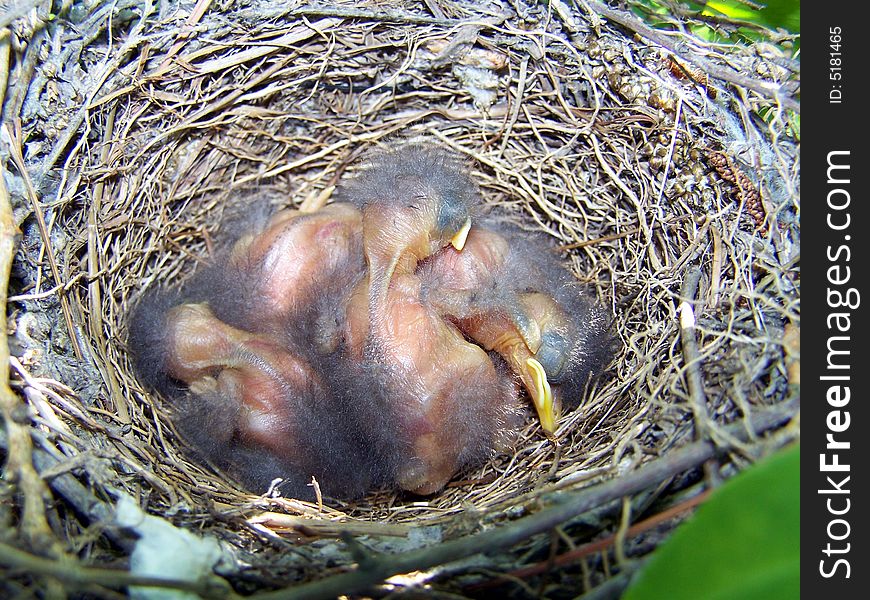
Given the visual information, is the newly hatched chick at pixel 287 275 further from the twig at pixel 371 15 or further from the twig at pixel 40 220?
the twig at pixel 371 15

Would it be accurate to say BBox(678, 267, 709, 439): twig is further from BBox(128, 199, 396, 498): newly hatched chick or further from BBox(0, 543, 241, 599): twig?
BBox(0, 543, 241, 599): twig

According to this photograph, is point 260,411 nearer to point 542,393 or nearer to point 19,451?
point 19,451

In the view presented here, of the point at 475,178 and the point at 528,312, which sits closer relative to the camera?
the point at 528,312

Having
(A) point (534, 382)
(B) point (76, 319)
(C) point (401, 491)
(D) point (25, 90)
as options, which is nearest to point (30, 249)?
(B) point (76, 319)

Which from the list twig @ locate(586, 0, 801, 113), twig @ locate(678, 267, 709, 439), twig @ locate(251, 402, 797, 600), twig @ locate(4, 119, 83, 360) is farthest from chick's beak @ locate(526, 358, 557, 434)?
twig @ locate(4, 119, 83, 360)

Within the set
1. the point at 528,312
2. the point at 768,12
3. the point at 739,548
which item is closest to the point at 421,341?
the point at 528,312

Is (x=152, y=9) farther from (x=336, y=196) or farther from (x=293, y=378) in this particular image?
(x=293, y=378)

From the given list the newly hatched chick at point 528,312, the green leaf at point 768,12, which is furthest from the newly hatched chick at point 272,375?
the green leaf at point 768,12
